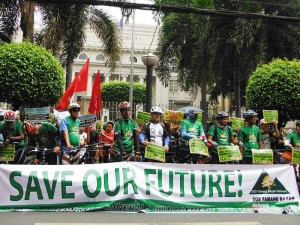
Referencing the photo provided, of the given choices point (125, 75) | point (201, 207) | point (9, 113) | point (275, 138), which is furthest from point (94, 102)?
point (125, 75)

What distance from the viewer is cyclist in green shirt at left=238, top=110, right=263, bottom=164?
786 centimetres

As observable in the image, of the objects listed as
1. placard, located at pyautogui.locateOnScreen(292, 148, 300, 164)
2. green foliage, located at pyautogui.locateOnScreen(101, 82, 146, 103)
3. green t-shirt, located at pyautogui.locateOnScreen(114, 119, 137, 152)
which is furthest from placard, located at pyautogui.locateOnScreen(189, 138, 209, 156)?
green foliage, located at pyautogui.locateOnScreen(101, 82, 146, 103)

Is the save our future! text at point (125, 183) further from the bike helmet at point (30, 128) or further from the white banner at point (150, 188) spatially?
the bike helmet at point (30, 128)

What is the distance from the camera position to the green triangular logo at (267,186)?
6.52 metres

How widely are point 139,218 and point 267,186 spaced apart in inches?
89.5

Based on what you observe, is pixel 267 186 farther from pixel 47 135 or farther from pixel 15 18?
pixel 15 18

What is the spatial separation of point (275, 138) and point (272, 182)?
11.4ft

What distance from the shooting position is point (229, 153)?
7402mm

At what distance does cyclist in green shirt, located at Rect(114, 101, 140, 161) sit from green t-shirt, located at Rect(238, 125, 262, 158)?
6.97ft

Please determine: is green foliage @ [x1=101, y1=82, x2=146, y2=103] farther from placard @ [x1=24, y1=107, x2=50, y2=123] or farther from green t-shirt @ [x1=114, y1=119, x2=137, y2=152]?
green t-shirt @ [x1=114, y1=119, x2=137, y2=152]

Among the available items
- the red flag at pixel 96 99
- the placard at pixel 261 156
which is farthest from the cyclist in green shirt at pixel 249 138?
the red flag at pixel 96 99

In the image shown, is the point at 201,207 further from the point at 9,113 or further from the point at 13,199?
the point at 9,113

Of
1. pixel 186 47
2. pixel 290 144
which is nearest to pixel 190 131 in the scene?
pixel 290 144

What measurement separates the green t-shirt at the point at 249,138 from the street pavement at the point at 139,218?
1871mm
